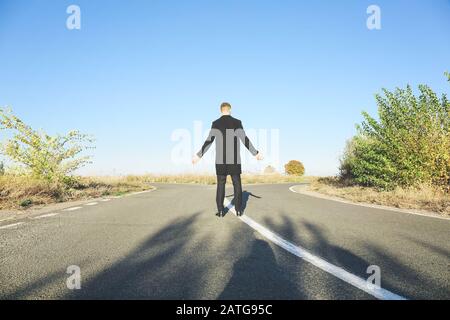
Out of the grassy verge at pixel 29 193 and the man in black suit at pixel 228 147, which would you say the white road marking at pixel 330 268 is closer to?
the man in black suit at pixel 228 147

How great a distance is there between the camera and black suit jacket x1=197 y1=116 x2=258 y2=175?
288 inches

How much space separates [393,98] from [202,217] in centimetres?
939

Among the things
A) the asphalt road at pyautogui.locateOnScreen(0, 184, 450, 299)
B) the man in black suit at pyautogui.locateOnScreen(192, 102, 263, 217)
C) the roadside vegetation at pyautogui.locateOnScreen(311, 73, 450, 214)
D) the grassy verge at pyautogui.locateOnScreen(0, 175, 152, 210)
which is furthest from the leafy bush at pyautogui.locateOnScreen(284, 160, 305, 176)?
the asphalt road at pyautogui.locateOnScreen(0, 184, 450, 299)

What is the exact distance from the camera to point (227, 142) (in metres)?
7.38

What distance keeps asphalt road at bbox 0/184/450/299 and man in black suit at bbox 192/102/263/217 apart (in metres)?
1.09

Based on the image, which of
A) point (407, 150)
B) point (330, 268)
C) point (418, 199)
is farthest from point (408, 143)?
point (330, 268)

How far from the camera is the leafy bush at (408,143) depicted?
11.3 meters

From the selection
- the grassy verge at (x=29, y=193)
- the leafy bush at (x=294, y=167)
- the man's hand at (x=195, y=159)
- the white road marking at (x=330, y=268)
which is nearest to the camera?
the white road marking at (x=330, y=268)

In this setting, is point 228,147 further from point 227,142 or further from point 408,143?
point 408,143

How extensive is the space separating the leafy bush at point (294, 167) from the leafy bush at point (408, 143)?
227ft

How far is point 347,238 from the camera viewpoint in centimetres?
476

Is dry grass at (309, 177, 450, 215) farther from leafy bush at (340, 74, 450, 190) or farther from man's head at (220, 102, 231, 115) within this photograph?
man's head at (220, 102, 231, 115)


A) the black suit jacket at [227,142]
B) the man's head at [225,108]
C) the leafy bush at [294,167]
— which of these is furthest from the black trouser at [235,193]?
the leafy bush at [294,167]
